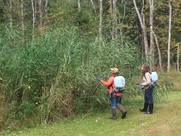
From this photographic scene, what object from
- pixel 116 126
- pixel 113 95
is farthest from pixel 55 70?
pixel 116 126

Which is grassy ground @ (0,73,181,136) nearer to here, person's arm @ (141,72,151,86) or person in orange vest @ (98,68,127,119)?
person in orange vest @ (98,68,127,119)

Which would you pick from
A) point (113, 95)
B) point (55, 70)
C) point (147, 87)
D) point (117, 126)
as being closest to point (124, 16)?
point (147, 87)

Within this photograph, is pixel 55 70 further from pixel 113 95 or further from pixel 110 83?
pixel 113 95

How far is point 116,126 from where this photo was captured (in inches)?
452

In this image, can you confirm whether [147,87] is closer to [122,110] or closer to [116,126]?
[122,110]

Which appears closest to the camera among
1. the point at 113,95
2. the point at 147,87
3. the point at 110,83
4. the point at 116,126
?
the point at 116,126

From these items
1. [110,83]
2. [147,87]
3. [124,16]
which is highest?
[124,16]

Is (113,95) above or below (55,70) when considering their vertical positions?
below

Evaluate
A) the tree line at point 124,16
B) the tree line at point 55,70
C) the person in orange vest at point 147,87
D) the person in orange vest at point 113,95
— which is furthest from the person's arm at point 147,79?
the tree line at point 124,16

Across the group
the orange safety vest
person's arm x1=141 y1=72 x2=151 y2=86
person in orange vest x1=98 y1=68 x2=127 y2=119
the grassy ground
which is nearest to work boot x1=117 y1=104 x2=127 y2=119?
person in orange vest x1=98 y1=68 x2=127 y2=119

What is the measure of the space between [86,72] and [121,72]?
157 cm

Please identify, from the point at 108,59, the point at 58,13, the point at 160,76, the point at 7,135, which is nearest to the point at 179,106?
the point at 160,76

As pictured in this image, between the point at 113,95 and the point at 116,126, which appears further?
the point at 113,95

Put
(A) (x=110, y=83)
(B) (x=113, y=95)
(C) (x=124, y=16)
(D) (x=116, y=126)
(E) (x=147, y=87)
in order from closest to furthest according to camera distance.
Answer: (D) (x=116, y=126) → (A) (x=110, y=83) → (B) (x=113, y=95) → (E) (x=147, y=87) → (C) (x=124, y=16)
